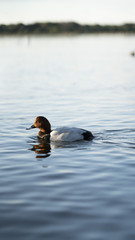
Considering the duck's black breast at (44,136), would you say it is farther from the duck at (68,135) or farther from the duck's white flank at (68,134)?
the duck's white flank at (68,134)

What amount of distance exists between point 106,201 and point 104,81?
20.0 metres

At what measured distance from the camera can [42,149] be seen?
10.7 metres

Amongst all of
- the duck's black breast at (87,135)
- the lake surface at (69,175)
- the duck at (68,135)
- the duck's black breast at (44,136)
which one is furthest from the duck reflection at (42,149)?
the duck's black breast at (87,135)

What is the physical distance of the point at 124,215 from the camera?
627cm

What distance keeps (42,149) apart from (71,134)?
860mm

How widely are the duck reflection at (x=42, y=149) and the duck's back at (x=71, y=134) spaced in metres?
0.36

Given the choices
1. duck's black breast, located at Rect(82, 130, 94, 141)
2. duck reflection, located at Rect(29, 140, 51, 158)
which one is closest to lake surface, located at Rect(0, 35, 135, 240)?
duck reflection, located at Rect(29, 140, 51, 158)

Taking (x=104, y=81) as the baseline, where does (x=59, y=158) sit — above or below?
below

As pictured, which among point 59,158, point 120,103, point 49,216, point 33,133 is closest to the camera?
point 49,216

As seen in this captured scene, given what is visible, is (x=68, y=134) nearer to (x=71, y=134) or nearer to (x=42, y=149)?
(x=71, y=134)

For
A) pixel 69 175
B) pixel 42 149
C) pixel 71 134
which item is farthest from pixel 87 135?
pixel 69 175

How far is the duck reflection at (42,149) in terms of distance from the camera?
10130 millimetres

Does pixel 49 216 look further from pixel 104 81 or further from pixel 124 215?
pixel 104 81

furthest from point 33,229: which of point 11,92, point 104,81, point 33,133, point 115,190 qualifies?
point 104,81
